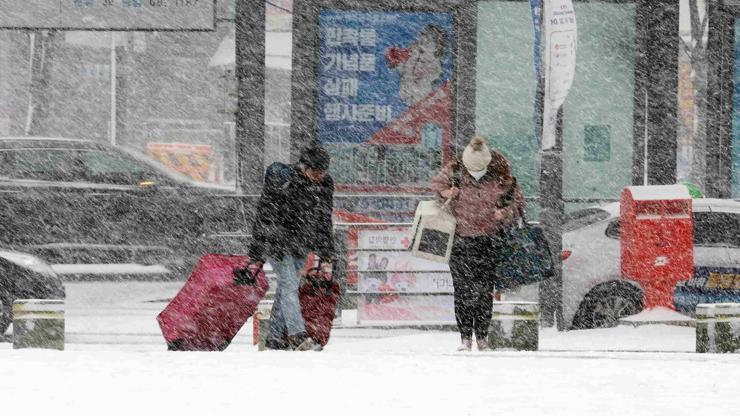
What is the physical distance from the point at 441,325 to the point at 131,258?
268cm

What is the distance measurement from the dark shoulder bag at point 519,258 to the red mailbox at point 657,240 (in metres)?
1.97

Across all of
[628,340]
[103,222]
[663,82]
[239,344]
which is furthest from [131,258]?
[663,82]

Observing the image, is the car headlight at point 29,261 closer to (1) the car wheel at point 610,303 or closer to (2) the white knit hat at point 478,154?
(2) the white knit hat at point 478,154

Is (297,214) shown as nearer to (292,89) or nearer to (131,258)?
(131,258)

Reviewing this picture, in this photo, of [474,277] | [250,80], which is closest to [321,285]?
[474,277]

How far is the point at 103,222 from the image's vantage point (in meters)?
13.5

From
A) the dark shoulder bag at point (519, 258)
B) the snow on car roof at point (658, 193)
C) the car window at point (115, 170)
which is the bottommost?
the dark shoulder bag at point (519, 258)

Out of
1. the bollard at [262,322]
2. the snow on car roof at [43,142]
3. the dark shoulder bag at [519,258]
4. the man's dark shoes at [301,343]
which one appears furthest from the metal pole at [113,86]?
the man's dark shoes at [301,343]

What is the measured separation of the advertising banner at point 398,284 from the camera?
12805 mm

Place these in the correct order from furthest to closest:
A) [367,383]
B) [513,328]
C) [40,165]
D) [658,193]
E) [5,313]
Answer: [40,165] → [658,193] → [5,313] → [513,328] → [367,383]

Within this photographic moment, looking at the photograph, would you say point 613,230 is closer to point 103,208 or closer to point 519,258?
point 519,258

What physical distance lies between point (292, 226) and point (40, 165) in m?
4.29

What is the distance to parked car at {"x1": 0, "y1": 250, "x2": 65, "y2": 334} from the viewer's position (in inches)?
466

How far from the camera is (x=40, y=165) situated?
13781 mm
